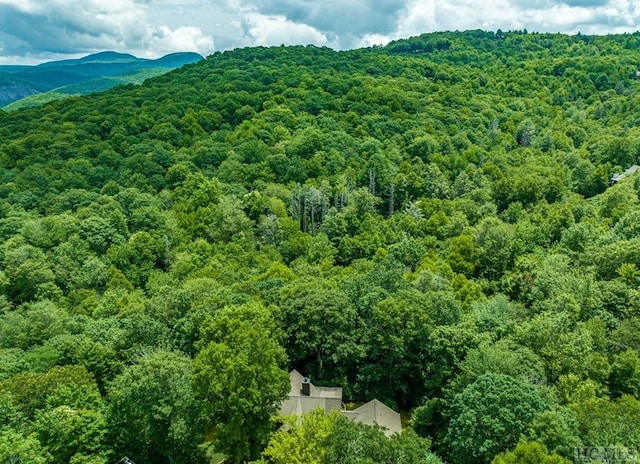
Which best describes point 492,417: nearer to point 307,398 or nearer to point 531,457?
point 531,457

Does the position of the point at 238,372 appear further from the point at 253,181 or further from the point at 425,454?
the point at 253,181

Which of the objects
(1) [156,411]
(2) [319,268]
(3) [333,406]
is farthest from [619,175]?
(1) [156,411]

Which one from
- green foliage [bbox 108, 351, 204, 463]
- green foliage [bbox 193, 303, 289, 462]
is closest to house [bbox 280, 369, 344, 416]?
green foliage [bbox 193, 303, 289, 462]

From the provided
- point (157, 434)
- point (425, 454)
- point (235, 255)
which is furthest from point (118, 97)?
point (425, 454)

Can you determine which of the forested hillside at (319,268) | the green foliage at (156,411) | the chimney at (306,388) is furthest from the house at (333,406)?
the green foliage at (156,411)

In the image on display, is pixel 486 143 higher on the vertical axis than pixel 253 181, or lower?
higher

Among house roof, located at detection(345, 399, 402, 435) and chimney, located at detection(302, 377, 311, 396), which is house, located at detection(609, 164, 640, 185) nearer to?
house roof, located at detection(345, 399, 402, 435)

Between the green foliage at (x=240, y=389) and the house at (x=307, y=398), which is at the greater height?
the green foliage at (x=240, y=389)

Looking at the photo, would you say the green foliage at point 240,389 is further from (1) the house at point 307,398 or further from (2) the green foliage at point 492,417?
(2) the green foliage at point 492,417
